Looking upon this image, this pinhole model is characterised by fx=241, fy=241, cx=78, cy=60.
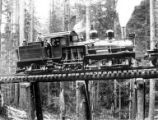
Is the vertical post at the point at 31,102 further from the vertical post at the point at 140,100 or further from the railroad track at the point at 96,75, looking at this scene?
the vertical post at the point at 140,100

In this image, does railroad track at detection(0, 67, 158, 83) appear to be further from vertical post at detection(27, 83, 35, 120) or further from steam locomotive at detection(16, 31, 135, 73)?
steam locomotive at detection(16, 31, 135, 73)

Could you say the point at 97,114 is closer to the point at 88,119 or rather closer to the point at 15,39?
the point at 88,119

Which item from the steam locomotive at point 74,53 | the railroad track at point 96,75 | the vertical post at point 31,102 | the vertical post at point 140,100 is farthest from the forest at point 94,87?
the vertical post at point 140,100

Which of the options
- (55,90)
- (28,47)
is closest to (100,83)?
(55,90)

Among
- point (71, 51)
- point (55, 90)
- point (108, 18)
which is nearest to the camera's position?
point (71, 51)

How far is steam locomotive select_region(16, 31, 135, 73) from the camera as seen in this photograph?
995 cm

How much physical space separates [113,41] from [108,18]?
14.3 meters

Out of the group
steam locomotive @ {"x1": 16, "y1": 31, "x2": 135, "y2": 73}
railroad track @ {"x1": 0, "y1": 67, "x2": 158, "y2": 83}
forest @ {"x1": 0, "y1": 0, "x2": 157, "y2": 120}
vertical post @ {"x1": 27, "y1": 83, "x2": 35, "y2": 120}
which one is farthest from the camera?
forest @ {"x1": 0, "y1": 0, "x2": 157, "y2": 120}

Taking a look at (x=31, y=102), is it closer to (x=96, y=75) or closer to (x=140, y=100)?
(x=96, y=75)

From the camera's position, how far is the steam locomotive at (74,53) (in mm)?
9953

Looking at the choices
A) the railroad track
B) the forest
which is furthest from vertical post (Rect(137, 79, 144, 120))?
→ the forest

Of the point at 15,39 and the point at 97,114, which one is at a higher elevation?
the point at 15,39

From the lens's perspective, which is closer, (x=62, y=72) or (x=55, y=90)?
(x=62, y=72)

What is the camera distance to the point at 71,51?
35.3 ft
